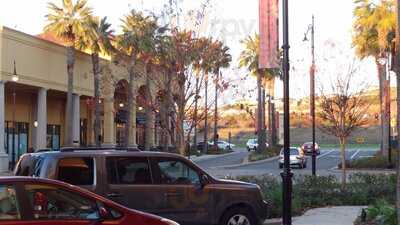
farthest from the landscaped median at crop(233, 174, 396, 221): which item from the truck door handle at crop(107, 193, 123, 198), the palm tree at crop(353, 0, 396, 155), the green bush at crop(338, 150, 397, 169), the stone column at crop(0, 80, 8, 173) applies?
the palm tree at crop(353, 0, 396, 155)

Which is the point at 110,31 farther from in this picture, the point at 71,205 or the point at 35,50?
the point at 71,205

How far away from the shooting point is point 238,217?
11.6 metres

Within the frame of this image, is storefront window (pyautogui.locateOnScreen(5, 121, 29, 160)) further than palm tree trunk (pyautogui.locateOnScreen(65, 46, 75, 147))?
Yes

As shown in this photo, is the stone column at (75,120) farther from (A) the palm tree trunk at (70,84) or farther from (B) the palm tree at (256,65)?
(B) the palm tree at (256,65)

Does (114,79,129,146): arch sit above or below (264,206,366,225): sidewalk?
above

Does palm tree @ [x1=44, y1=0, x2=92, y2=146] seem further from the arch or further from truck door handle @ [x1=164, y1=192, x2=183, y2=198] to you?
truck door handle @ [x1=164, y1=192, x2=183, y2=198]

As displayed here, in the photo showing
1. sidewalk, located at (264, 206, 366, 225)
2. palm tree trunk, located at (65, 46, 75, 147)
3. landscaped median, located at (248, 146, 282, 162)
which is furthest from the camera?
landscaped median, located at (248, 146, 282, 162)

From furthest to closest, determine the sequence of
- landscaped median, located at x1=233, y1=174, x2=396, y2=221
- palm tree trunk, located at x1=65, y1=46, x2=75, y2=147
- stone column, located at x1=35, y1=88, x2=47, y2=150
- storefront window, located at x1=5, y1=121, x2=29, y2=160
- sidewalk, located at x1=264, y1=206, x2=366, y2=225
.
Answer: storefront window, located at x1=5, y1=121, x2=29, y2=160, palm tree trunk, located at x1=65, y1=46, x2=75, y2=147, stone column, located at x1=35, y1=88, x2=47, y2=150, landscaped median, located at x1=233, y1=174, x2=396, y2=221, sidewalk, located at x1=264, y1=206, x2=366, y2=225

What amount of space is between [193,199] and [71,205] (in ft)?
14.4

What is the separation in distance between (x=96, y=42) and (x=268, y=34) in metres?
34.1

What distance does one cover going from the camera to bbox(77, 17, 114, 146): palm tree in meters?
44.0

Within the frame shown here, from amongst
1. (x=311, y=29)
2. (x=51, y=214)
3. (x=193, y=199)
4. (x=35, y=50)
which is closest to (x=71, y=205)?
(x=51, y=214)

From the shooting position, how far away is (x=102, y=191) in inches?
415

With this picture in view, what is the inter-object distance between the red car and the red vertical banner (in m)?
5.03
